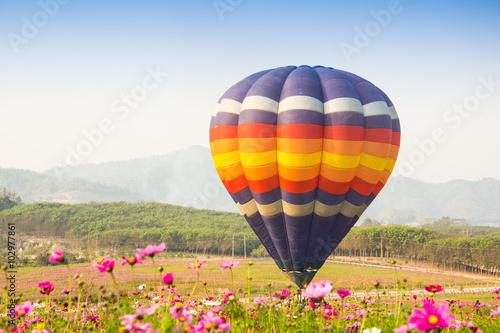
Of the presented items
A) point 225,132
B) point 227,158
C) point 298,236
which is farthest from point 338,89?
point 298,236

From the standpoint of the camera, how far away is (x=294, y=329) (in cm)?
475

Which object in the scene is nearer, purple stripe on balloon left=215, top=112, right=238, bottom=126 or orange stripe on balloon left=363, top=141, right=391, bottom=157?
orange stripe on balloon left=363, top=141, right=391, bottom=157

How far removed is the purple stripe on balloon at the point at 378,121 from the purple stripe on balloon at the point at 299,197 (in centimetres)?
288

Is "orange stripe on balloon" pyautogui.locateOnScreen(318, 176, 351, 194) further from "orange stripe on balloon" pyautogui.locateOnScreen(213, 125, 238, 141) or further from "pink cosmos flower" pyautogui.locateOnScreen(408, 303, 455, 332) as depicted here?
"pink cosmos flower" pyautogui.locateOnScreen(408, 303, 455, 332)

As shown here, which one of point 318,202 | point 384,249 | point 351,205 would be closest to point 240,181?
point 318,202

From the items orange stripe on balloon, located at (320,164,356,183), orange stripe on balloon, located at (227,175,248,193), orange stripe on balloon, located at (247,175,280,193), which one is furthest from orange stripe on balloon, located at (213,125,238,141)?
orange stripe on balloon, located at (320,164,356,183)

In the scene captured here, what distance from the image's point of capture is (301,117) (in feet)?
41.8

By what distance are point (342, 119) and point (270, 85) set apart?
2715mm

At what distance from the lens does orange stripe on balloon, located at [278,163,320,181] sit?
1285 cm

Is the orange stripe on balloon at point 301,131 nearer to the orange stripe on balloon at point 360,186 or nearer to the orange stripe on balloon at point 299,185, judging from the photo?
the orange stripe on balloon at point 299,185

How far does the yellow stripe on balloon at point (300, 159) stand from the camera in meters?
12.8

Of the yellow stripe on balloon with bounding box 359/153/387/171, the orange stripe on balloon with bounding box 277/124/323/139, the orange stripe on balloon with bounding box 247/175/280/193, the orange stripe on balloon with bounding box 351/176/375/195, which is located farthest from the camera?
the orange stripe on balloon with bounding box 351/176/375/195

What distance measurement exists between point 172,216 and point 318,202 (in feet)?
315

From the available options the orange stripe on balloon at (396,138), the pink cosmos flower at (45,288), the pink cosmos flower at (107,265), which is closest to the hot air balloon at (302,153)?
the orange stripe on balloon at (396,138)
